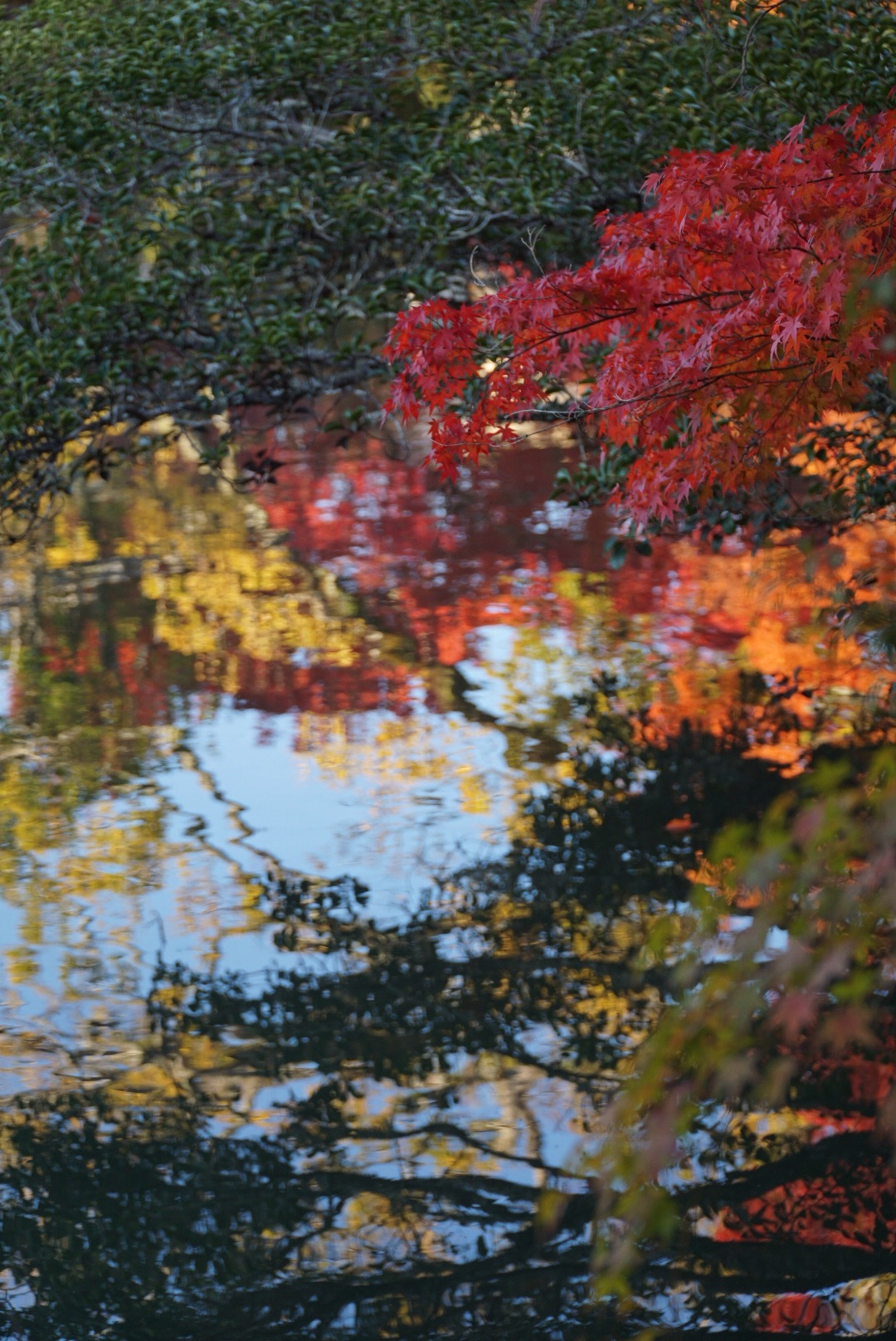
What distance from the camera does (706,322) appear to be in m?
4.52

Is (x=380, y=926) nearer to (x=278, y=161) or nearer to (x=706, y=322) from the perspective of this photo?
(x=706, y=322)

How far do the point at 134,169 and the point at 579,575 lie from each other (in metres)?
6.09

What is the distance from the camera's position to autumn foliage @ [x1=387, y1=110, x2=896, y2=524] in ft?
13.6

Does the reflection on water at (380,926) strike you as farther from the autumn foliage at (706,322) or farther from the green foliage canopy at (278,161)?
the green foliage canopy at (278,161)

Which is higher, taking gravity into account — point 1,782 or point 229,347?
point 229,347

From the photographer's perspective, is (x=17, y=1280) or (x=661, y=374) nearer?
(x=17, y=1280)

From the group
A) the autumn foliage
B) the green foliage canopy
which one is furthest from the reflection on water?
the green foliage canopy

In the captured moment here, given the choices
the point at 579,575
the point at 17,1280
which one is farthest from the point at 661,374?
the point at 579,575

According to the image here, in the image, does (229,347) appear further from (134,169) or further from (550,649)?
(550,649)

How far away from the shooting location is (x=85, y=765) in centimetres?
857

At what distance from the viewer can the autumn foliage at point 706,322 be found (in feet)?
13.6

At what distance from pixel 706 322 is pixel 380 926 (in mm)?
3150

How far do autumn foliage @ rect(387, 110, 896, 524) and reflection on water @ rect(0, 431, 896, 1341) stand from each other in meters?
0.65

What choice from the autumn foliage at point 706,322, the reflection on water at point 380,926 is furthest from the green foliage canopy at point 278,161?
the reflection on water at point 380,926
